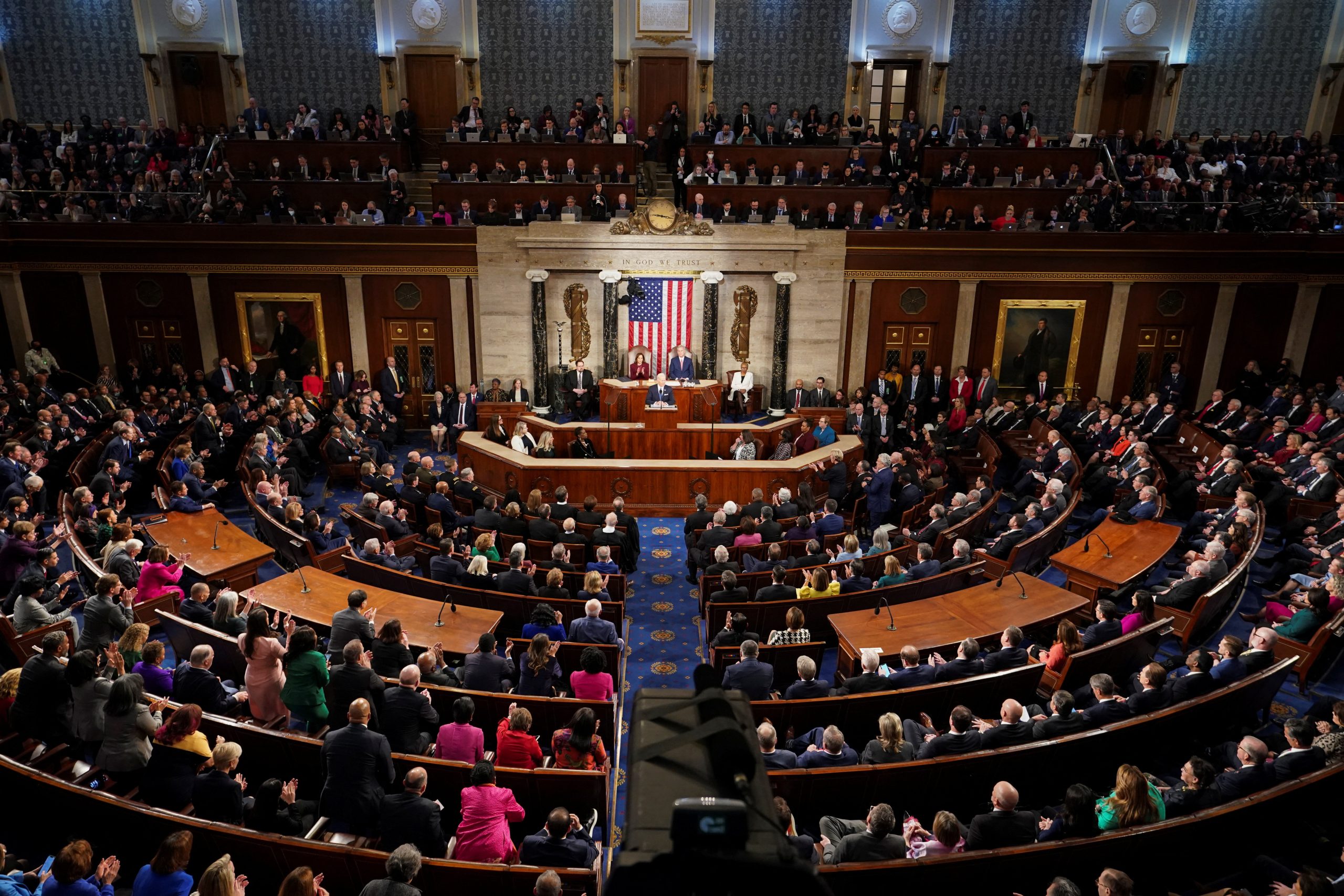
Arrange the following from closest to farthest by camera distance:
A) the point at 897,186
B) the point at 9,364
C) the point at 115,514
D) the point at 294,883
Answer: the point at 294,883
the point at 115,514
the point at 9,364
the point at 897,186

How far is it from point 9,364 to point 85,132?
6.16 m

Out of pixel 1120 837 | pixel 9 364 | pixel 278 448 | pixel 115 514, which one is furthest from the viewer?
pixel 9 364

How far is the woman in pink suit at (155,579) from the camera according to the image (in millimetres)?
8039

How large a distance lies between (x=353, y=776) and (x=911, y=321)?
47.6 feet

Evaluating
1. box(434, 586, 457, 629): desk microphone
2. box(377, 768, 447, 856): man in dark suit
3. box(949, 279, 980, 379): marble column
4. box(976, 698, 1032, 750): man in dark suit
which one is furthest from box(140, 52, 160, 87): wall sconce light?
box(976, 698, 1032, 750): man in dark suit

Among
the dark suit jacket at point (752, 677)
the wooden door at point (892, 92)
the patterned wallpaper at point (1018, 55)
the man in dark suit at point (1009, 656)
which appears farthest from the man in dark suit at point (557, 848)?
the patterned wallpaper at point (1018, 55)

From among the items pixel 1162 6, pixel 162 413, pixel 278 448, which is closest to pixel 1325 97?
pixel 1162 6

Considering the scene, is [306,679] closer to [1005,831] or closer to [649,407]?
[1005,831]

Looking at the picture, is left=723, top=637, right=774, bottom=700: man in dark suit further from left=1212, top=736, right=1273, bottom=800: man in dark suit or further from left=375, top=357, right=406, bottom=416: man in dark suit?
left=375, top=357, right=406, bottom=416: man in dark suit

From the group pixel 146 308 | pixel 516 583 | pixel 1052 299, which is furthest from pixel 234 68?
pixel 1052 299

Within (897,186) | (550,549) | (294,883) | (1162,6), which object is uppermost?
(1162,6)

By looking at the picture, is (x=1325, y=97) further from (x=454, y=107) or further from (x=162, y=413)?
(x=162, y=413)

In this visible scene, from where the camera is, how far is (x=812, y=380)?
17.4m

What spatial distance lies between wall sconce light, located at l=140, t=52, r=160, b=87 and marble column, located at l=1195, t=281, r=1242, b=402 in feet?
75.8
